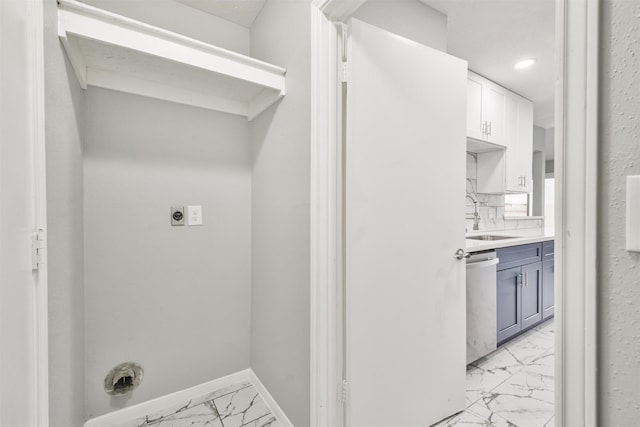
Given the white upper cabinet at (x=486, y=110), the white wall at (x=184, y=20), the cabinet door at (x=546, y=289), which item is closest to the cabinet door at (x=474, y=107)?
the white upper cabinet at (x=486, y=110)

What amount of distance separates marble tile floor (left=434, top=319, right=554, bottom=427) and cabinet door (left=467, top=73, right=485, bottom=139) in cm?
189

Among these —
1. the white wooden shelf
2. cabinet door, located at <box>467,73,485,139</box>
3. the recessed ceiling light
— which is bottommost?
the white wooden shelf

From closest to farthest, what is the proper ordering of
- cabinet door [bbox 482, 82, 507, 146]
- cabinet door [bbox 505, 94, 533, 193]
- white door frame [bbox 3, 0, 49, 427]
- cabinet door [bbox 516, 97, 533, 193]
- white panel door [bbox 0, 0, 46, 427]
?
white panel door [bbox 0, 0, 46, 427] → white door frame [bbox 3, 0, 49, 427] → cabinet door [bbox 482, 82, 507, 146] → cabinet door [bbox 505, 94, 533, 193] → cabinet door [bbox 516, 97, 533, 193]

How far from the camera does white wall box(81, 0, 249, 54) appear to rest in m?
1.51

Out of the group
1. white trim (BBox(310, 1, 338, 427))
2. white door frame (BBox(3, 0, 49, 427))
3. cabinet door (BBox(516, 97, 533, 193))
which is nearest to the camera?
white door frame (BBox(3, 0, 49, 427))

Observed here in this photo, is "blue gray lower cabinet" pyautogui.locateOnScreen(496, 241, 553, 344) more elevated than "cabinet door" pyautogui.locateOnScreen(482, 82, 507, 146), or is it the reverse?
"cabinet door" pyautogui.locateOnScreen(482, 82, 507, 146)

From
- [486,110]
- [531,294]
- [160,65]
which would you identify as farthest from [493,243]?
[160,65]

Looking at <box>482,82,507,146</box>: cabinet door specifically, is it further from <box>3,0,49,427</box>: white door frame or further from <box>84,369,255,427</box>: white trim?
<box>3,0,49,427</box>: white door frame

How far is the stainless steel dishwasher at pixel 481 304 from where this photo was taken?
192cm

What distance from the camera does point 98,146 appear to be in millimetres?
1471

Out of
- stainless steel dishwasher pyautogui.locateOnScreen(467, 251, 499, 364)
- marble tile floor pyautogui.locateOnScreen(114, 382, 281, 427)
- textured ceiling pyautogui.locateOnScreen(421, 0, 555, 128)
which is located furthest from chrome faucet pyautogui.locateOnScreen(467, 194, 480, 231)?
marble tile floor pyautogui.locateOnScreen(114, 382, 281, 427)

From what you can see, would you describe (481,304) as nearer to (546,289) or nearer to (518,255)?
(518,255)

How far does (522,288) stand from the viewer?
2416 millimetres

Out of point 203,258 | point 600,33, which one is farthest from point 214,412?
point 600,33
